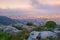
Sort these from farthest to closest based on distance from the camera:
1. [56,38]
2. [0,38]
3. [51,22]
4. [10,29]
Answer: [51,22], [10,29], [56,38], [0,38]

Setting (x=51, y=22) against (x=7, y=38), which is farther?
(x=51, y=22)

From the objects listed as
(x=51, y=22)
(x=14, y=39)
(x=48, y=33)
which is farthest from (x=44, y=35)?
(x=51, y=22)

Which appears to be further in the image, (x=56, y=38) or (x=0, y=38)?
(x=56, y=38)

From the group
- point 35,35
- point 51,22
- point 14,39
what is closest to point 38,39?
point 35,35

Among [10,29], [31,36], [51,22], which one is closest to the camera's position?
[31,36]

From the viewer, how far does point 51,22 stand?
38.0 metres

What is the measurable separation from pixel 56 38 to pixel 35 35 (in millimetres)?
2033

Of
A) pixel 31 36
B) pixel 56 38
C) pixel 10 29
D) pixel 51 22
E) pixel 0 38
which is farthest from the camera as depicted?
pixel 51 22

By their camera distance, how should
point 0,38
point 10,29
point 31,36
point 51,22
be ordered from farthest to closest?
point 51,22
point 10,29
point 31,36
point 0,38

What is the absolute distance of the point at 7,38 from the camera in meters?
18.0

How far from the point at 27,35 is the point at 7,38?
4.92 meters

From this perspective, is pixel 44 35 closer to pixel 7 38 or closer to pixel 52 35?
pixel 52 35

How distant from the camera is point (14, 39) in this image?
1780 centimetres

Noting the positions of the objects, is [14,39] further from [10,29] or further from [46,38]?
[10,29]
